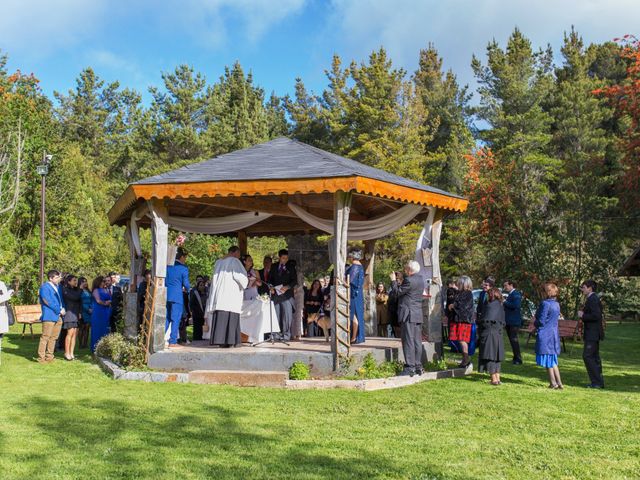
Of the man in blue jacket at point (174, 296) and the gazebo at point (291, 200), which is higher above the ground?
the gazebo at point (291, 200)

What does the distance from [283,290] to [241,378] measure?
2.97 meters

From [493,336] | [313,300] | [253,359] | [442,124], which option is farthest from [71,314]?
[442,124]

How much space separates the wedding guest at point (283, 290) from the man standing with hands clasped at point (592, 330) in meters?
5.29

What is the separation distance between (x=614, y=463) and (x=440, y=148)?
112 ft

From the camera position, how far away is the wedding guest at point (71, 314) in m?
12.4

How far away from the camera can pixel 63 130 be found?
4931 centimetres

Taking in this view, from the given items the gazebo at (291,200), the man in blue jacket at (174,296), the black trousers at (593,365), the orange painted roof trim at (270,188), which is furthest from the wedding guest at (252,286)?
the black trousers at (593,365)

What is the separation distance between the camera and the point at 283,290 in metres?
12.2

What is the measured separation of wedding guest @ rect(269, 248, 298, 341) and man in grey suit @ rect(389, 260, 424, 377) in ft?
10.2

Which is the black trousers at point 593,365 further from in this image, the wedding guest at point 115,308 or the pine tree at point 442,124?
the pine tree at point 442,124

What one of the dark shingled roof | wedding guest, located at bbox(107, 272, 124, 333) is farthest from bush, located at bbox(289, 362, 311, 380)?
wedding guest, located at bbox(107, 272, 124, 333)

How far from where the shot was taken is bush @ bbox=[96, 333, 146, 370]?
1030 centimetres

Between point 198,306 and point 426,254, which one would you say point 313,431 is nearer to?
point 426,254

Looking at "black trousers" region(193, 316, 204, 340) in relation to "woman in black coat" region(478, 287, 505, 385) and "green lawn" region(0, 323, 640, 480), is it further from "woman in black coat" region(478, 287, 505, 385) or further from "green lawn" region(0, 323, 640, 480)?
"woman in black coat" region(478, 287, 505, 385)
